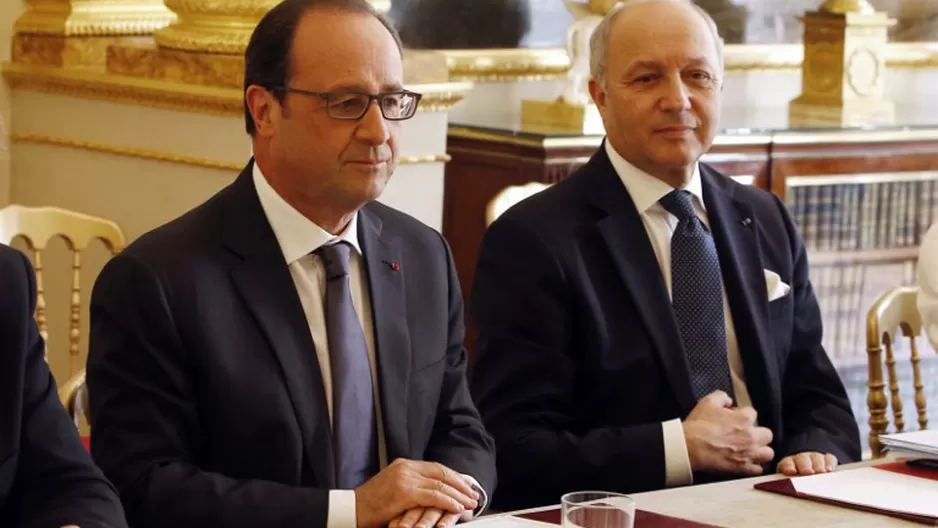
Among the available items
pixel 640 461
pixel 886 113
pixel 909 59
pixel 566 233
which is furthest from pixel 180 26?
pixel 909 59

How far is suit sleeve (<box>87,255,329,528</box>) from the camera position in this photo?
2.34 m

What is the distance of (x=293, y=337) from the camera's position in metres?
2.47

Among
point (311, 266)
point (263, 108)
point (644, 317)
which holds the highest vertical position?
point (263, 108)

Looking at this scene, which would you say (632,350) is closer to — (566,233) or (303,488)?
(566,233)

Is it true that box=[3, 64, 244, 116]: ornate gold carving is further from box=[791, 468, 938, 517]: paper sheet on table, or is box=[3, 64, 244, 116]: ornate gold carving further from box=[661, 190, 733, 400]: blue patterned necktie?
box=[791, 468, 938, 517]: paper sheet on table

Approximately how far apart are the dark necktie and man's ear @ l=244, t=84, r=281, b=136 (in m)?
0.20

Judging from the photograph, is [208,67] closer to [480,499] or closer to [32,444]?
[480,499]

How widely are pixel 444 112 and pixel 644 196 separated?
152 centimetres

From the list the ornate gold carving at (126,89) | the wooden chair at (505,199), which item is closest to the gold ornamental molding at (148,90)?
the ornate gold carving at (126,89)

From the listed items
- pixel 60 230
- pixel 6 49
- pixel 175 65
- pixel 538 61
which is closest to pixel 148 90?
pixel 175 65

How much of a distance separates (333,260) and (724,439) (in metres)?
0.77

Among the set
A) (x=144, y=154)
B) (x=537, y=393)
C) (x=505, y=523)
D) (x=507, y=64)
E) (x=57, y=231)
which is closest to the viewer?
(x=505, y=523)

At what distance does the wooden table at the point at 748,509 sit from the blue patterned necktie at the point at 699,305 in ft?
1.58

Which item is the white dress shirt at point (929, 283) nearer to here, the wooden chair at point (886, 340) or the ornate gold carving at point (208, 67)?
the wooden chair at point (886, 340)
